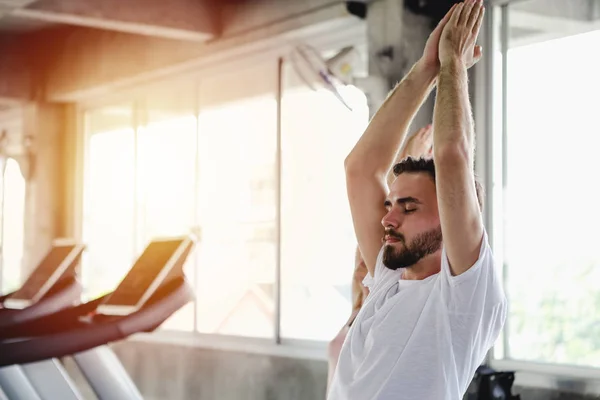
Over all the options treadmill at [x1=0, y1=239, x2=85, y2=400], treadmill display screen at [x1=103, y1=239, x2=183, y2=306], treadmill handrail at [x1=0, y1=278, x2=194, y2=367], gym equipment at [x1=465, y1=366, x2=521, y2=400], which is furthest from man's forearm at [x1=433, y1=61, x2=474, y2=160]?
gym equipment at [x1=465, y1=366, x2=521, y2=400]

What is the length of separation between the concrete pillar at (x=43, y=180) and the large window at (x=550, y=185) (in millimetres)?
4900

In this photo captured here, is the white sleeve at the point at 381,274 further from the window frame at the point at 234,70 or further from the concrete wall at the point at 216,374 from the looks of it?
the window frame at the point at 234,70

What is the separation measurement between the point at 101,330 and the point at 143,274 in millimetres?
396

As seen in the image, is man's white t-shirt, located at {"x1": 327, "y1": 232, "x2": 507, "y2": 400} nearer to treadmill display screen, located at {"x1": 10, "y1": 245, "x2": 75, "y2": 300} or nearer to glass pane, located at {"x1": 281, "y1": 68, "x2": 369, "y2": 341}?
treadmill display screen, located at {"x1": 10, "y1": 245, "x2": 75, "y2": 300}

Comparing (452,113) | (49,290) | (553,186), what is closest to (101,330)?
(49,290)

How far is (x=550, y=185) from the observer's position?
473 cm

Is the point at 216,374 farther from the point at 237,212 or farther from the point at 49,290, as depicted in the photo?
the point at 49,290

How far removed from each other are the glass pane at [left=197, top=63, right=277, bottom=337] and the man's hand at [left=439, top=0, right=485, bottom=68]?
4.45 m

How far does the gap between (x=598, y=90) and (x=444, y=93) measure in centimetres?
289

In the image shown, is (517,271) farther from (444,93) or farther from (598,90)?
(444,93)

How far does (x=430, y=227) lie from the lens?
1965mm

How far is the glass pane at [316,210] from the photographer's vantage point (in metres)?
5.90

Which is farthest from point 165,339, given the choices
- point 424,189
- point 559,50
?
point 424,189

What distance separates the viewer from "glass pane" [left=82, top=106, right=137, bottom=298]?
812 cm
